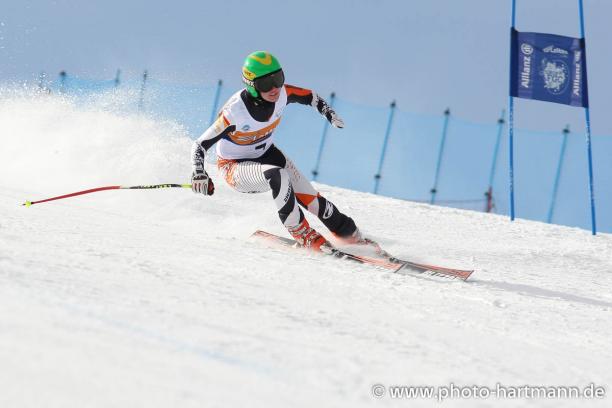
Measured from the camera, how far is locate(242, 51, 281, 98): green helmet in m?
4.65

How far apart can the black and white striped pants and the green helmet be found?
22.1 inches

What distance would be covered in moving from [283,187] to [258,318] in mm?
2295

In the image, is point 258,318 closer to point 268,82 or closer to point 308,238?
point 308,238

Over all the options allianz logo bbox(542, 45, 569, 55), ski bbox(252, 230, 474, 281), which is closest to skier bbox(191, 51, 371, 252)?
ski bbox(252, 230, 474, 281)

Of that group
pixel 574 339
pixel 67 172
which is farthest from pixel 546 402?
pixel 67 172

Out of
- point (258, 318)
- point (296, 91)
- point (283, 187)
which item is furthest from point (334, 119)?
point (258, 318)

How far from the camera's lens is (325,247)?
4617 mm

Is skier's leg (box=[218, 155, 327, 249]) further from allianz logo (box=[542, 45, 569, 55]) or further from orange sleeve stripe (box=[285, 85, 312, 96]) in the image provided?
allianz logo (box=[542, 45, 569, 55])

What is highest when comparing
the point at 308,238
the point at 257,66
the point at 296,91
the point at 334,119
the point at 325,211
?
the point at 257,66

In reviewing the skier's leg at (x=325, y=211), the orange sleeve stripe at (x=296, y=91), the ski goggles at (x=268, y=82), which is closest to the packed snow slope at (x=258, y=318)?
the skier's leg at (x=325, y=211)

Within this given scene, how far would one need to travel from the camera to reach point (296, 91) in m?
5.27

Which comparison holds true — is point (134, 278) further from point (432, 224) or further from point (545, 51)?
point (545, 51)

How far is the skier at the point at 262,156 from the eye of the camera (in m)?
4.57

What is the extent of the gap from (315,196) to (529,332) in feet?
7.84
